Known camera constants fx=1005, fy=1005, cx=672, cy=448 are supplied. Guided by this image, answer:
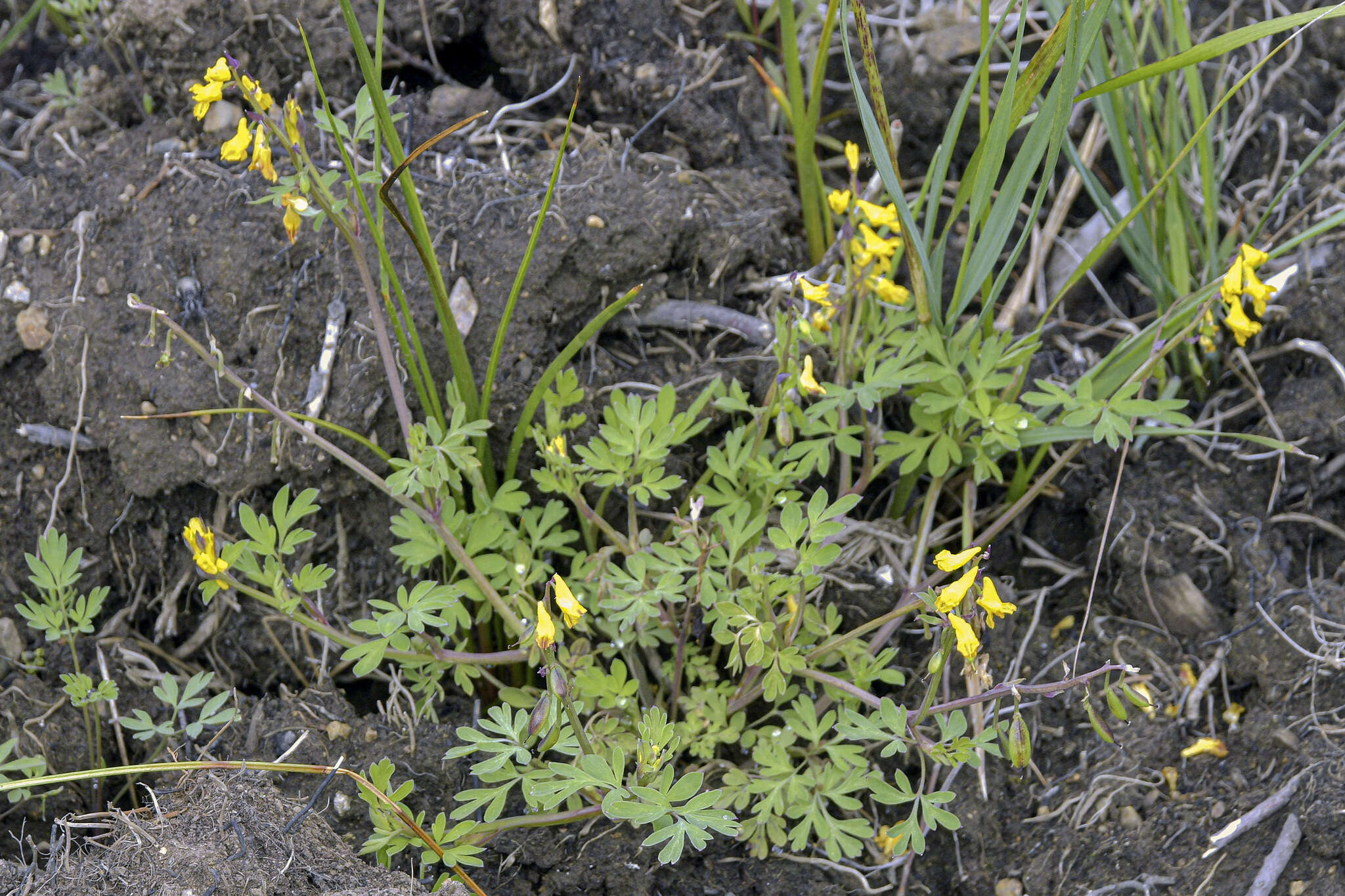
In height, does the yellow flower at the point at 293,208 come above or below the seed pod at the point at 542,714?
above

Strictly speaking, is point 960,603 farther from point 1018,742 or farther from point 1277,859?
point 1277,859

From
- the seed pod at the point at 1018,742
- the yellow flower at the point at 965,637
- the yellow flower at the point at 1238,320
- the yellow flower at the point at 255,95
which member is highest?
the yellow flower at the point at 255,95

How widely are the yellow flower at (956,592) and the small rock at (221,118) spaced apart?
2197mm

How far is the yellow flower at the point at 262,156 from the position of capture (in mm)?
1886

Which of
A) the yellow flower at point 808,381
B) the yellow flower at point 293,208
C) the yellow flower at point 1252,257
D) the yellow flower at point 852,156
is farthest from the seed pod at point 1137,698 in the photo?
the yellow flower at point 293,208

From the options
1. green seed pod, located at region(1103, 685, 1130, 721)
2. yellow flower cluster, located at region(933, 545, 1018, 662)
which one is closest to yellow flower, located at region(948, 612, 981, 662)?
yellow flower cluster, located at region(933, 545, 1018, 662)

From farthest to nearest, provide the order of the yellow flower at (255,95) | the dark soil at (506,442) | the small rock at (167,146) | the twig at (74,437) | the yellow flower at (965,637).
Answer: the small rock at (167,146) → the twig at (74,437) → the dark soil at (506,442) → the yellow flower at (255,95) → the yellow flower at (965,637)

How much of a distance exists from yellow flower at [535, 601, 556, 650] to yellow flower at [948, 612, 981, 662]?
664mm

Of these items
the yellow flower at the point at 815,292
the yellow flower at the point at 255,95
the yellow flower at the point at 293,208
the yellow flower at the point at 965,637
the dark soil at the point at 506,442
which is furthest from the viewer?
the dark soil at the point at 506,442

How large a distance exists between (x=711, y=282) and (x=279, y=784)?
5.08ft

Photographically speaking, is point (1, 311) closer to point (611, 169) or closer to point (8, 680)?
point (8, 680)

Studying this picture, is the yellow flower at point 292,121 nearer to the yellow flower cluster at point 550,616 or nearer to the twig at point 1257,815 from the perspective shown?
the yellow flower cluster at point 550,616

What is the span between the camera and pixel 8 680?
7.71ft

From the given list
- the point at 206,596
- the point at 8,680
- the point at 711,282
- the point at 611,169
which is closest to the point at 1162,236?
the point at 711,282
